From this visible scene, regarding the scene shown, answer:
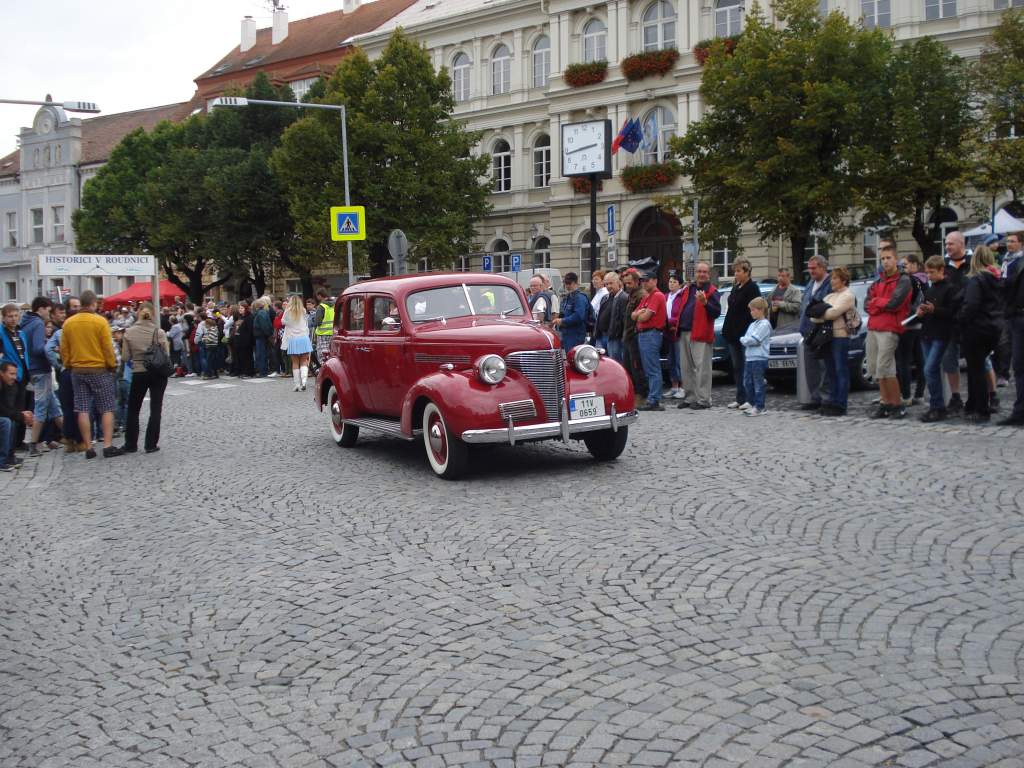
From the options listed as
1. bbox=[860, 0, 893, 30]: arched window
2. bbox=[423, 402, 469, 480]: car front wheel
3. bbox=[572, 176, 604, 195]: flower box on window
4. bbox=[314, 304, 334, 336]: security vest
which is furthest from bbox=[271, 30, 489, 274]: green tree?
bbox=[423, 402, 469, 480]: car front wheel

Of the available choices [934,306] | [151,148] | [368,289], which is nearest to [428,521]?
[368,289]

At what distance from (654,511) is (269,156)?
4472 cm

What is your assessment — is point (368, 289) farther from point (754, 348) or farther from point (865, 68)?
point (865, 68)

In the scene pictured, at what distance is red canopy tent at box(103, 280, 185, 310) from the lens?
143 ft

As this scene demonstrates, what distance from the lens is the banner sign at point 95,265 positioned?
3275 centimetres

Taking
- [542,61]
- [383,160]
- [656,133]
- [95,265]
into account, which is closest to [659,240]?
[656,133]

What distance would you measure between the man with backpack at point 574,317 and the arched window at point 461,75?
4040 centimetres

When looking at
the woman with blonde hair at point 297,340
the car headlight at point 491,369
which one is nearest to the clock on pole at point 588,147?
the woman with blonde hair at point 297,340

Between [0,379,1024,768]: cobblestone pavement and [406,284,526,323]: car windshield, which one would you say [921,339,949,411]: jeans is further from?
[406,284,526,323]: car windshield

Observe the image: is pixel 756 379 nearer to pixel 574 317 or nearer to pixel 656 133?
pixel 574 317

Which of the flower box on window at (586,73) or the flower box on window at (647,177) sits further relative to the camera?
the flower box on window at (586,73)

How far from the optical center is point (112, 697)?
4.68m

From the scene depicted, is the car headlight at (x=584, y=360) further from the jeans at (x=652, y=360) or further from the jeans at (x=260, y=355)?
the jeans at (x=260, y=355)

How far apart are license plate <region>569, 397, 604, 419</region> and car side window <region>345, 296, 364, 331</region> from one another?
321 cm
